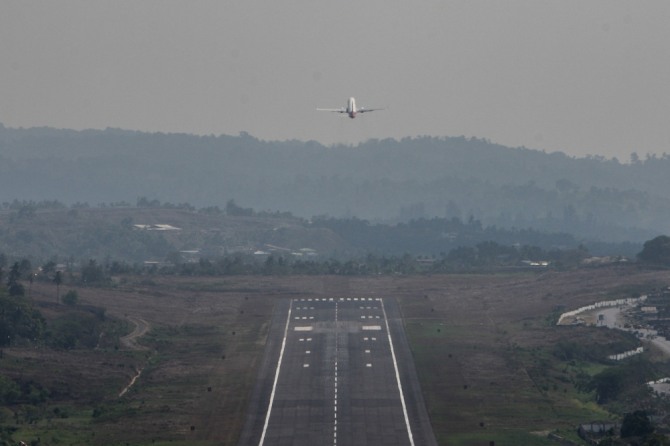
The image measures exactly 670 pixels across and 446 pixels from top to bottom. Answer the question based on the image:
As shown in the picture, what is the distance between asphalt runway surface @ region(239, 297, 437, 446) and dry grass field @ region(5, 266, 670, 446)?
5.61ft

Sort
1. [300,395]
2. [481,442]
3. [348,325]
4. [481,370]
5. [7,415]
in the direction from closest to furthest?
[481,442]
[7,415]
[300,395]
[481,370]
[348,325]

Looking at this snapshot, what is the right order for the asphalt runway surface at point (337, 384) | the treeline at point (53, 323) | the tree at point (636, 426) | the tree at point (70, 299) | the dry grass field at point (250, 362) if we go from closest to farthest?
the tree at point (636, 426) < the asphalt runway surface at point (337, 384) < the dry grass field at point (250, 362) < the treeline at point (53, 323) < the tree at point (70, 299)

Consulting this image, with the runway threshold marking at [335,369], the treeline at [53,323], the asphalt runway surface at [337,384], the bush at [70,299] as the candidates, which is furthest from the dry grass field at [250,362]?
the bush at [70,299]

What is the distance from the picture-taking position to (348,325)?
6196 inches

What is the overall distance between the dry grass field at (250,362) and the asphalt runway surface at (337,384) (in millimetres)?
1710

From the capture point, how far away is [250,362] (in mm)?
136500

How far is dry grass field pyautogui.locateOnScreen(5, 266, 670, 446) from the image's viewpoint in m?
110

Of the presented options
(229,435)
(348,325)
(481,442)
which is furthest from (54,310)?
(481,442)

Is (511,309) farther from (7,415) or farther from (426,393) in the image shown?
(7,415)

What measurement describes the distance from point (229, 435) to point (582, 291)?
9047 centimetres

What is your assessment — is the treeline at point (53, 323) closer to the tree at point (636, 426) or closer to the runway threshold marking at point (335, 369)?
the runway threshold marking at point (335, 369)

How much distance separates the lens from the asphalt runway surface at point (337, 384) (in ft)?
349

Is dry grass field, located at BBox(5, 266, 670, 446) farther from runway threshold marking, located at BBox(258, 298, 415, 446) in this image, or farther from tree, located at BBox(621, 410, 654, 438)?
tree, located at BBox(621, 410, 654, 438)

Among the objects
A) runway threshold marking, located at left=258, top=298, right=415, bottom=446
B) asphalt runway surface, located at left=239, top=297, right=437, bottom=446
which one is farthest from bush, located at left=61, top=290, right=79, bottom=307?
runway threshold marking, located at left=258, top=298, right=415, bottom=446
